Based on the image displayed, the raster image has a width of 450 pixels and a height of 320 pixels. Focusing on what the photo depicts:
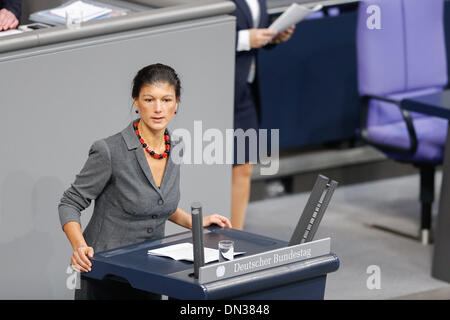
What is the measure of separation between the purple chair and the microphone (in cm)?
309

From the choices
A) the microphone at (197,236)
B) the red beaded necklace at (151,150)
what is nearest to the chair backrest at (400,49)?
the red beaded necklace at (151,150)

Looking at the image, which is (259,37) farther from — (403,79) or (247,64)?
(403,79)

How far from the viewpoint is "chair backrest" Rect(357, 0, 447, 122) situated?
5.88 m

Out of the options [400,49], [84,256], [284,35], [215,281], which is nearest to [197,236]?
[215,281]

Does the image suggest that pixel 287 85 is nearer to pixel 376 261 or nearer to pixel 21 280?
pixel 376 261

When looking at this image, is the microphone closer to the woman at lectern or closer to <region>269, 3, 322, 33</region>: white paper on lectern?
the woman at lectern

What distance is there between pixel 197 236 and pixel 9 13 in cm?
202

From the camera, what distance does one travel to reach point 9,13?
454 cm

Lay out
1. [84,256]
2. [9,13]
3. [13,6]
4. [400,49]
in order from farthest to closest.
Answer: [400,49], [13,6], [9,13], [84,256]

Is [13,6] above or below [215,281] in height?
above

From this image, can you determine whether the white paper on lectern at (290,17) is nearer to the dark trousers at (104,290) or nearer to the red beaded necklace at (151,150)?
the red beaded necklace at (151,150)

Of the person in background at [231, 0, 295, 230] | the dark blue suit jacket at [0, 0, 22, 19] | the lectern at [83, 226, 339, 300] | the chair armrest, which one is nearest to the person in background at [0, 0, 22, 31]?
the dark blue suit jacket at [0, 0, 22, 19]

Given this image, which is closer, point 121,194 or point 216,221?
point 121,194

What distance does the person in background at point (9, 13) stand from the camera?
4427 mm
